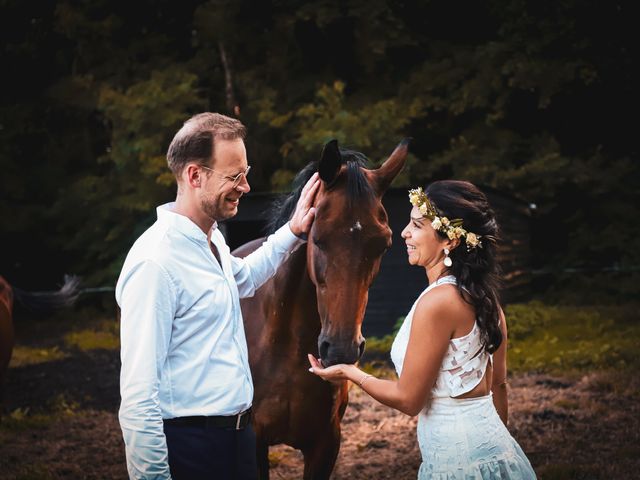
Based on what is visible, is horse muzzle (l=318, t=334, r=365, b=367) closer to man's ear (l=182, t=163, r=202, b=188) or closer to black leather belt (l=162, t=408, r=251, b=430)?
black leather belt (l=162, t=408, r=251, b=430)

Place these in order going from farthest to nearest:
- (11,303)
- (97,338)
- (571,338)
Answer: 1. (97,338)
2. (571,338)
3. (11,303)

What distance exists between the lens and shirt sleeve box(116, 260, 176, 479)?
6.84 ft

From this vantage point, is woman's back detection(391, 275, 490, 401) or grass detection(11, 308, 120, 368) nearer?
woman's back detection(391, 275, 490, 401)

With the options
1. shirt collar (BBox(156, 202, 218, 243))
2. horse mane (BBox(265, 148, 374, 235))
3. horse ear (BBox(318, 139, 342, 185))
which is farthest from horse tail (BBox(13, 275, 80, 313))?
shirt collar (BBox(156, 202, 218, 243))

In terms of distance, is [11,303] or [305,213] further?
[11,303]

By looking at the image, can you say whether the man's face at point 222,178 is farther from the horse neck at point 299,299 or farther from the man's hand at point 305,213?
the horse neck at point 299,299

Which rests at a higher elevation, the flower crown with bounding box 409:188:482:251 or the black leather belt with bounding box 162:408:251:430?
the flower crown with bounding box 409:188:482:251

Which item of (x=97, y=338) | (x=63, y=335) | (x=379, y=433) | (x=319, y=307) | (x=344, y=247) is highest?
(x=344, y=247)

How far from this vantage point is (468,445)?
263 cm

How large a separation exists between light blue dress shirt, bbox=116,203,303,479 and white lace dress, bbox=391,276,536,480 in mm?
711

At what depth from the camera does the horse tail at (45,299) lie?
28.8 feet

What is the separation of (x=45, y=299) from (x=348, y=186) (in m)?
6.84

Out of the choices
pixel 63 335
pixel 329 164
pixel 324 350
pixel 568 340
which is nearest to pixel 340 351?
pixel 324 350

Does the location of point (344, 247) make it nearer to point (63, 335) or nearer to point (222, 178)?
point (222, 178)
